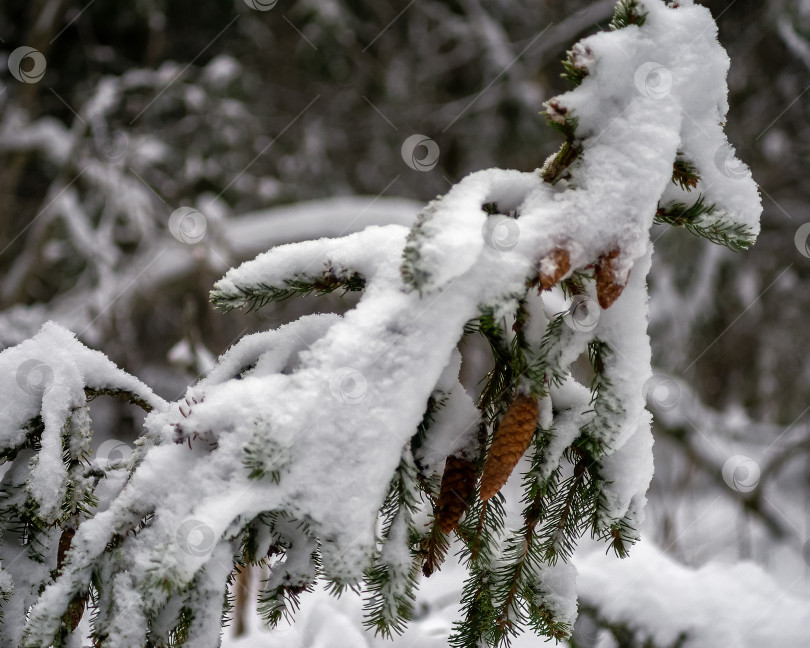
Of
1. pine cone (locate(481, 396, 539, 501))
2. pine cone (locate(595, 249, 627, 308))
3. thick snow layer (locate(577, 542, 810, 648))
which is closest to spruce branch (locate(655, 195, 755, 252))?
pine cone (locate(595, 249, 627, 308))

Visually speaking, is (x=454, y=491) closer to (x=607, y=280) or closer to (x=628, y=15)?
(x=607, y=280)

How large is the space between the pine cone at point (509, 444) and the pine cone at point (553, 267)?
0.17 m

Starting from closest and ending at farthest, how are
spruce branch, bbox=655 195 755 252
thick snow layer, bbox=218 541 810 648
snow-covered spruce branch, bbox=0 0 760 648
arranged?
1. snow-covered spruce branch, bbox=0 0 760 648
2. spruce branch, bbox=655 195 755 252
3. thick snow layer, bbox=218 541 810 648

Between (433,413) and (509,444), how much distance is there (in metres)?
0.14

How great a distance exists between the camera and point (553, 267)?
769mm

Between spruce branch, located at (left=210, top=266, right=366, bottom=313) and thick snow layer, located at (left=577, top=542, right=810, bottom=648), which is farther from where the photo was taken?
thick snow layer, located at (left=577, top=542, right=810, bottom=648)

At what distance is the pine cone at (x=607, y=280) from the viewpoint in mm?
790

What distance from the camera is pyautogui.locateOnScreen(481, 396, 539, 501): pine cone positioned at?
81 centimetres

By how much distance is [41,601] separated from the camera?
2.84 ft

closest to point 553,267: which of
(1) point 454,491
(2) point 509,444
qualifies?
(2) point 509,444

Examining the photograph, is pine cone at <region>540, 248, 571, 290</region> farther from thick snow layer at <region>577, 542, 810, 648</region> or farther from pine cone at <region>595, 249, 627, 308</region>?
thick snow layer at <region>577, 542, 810, 648</region>

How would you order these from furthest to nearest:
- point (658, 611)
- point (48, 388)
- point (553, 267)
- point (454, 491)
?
point (658, 611)
point (48, 388)
point (454, 491)
point (553, 267)

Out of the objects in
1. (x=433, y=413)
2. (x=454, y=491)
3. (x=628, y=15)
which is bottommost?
(x=454, y=491)

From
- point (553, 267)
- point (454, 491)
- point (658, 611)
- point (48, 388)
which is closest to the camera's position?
point (553, 267)
